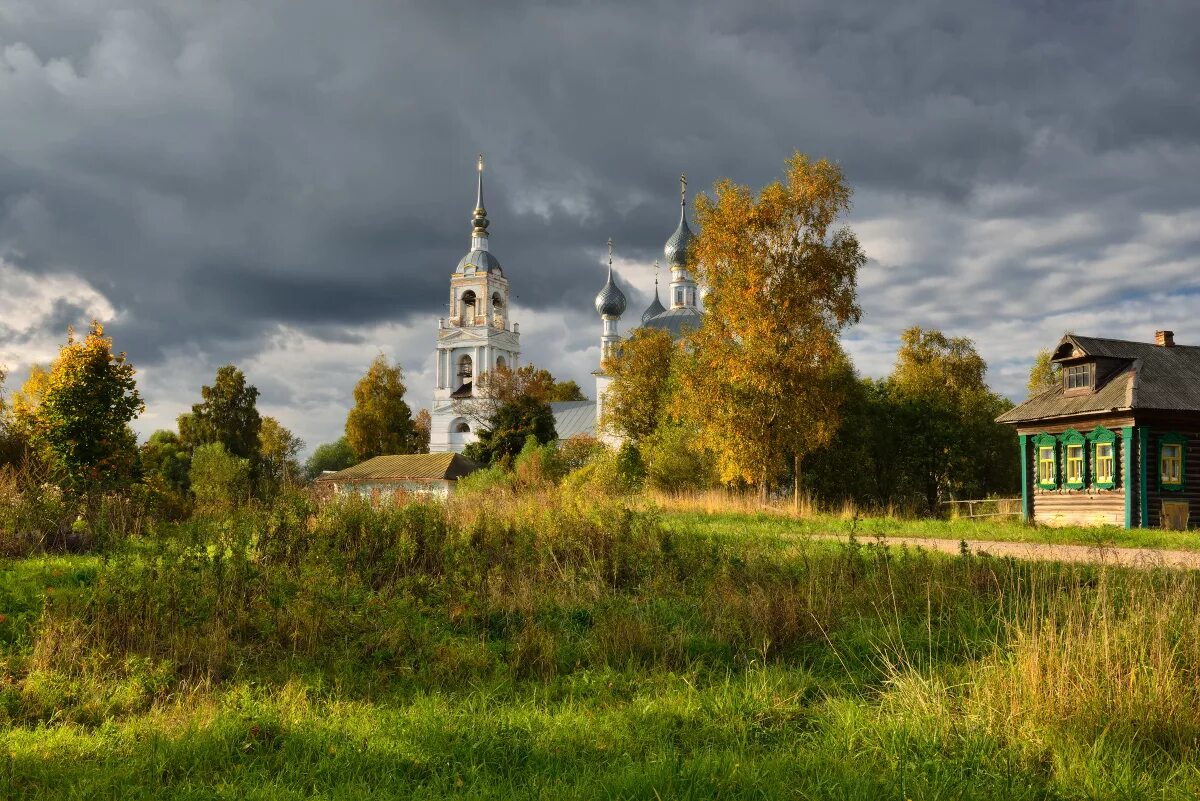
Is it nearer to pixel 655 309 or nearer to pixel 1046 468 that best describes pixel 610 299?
pixel 655 309

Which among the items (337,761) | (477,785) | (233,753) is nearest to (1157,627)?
(477,785)

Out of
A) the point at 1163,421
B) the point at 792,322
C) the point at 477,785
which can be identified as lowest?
the point at 477,785

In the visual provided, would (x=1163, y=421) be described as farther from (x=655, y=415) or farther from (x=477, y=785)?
(x=477, y=785)

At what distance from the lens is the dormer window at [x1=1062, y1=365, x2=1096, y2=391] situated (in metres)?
25.7

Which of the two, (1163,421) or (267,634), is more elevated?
(1163,421)

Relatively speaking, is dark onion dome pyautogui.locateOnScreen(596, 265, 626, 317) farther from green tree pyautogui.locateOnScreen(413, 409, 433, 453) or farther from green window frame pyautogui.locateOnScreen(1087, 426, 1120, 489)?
green window frame pyautogui.locateOnScreen(1087, 426, 1120, 489)

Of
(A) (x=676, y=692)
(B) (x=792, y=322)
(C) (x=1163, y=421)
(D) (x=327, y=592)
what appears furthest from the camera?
(B) (x=792, y=322)

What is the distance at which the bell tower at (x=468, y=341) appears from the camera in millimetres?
74000

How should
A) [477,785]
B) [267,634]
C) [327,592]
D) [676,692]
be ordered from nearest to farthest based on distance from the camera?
[477,785]
[676,692]
[267,634]
[327,592]

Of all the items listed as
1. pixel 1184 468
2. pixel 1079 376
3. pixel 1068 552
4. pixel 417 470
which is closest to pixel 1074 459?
pixel 1079 376

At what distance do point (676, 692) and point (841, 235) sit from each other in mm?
Answer: 21218

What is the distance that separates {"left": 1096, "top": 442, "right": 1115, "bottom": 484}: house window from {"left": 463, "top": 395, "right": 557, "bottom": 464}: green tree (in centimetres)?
2960

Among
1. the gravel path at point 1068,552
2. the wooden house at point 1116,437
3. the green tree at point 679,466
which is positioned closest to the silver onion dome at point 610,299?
→ the green tree at point 679,466

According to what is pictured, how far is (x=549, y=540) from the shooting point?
12.0 meters
